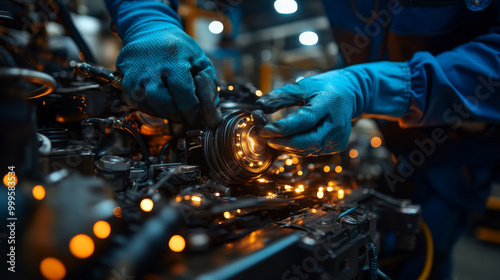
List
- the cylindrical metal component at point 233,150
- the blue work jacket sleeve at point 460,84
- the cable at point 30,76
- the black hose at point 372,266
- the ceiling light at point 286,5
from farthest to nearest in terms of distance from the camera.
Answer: the ceiling light at point 286,5 < the blue work jacket sleeve at point 460,84 < the cylindrical metal component at point 233,150 < the black hose at point 372,266 < the cable at point 30,76

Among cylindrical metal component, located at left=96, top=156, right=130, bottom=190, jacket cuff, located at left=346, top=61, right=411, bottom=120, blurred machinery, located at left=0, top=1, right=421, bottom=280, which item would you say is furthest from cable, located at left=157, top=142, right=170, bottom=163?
jacket cuff, located at left=346, top=61, right=411, bottom=120

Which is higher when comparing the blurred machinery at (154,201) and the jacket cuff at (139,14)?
the jacket cuff at (139,14)

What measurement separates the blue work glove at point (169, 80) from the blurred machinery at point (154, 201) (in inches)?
2.8

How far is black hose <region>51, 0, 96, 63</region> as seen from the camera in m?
1.34

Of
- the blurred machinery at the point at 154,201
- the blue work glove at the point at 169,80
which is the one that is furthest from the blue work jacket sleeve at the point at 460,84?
the blue work glove at the point at 169,80

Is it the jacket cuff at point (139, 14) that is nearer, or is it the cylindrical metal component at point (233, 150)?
the cylindrical metal component at point (233, 150)

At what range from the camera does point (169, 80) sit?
1039 millimetres

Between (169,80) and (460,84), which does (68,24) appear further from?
(460,84)

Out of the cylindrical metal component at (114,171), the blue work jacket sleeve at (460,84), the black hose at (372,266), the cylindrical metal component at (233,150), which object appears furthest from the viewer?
the blue work jacket sleeve at (460,84)

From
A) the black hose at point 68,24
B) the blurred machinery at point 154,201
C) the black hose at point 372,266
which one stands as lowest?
the black hose at point 372,266

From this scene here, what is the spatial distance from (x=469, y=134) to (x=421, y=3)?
33.0 inches

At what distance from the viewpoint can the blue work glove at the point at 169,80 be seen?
1.04 metres

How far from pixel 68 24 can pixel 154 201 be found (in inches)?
49.0

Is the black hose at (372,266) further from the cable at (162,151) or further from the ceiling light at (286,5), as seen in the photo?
the ceiling light at (286,5)
